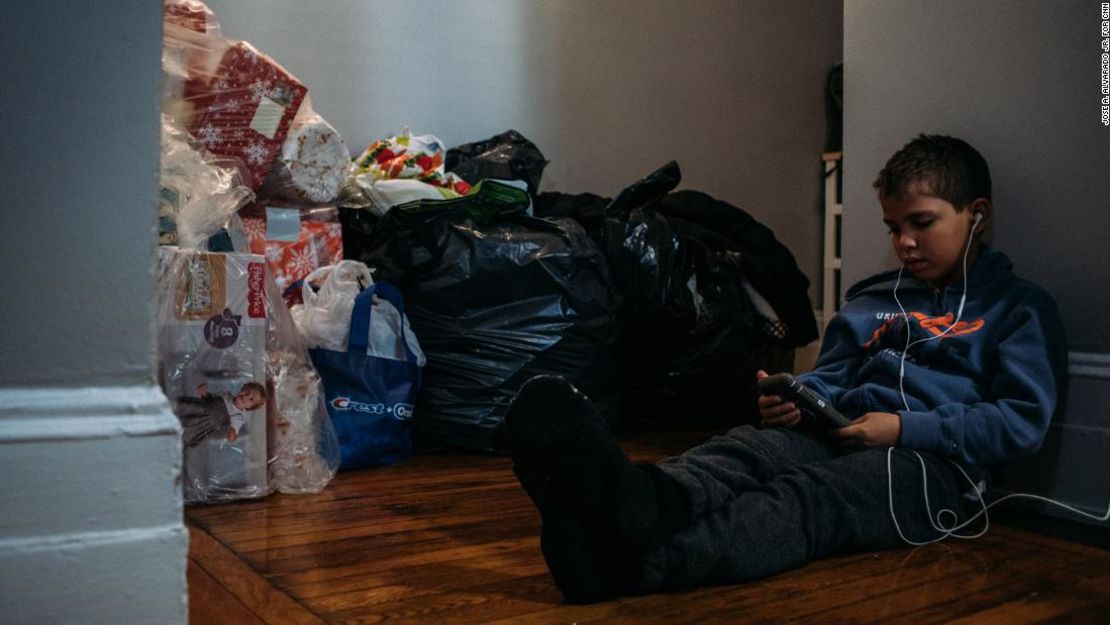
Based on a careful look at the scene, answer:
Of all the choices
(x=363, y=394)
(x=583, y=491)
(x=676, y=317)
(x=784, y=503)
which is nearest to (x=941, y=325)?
(x=784, y=503)

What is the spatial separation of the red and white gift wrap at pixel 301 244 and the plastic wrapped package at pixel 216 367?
42 centimetres

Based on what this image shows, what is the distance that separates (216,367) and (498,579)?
69cm

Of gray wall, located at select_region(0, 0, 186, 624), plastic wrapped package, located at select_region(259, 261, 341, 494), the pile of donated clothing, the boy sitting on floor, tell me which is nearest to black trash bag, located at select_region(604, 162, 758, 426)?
the pile of donated clothing

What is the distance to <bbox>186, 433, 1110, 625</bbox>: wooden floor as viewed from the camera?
0.98 metres

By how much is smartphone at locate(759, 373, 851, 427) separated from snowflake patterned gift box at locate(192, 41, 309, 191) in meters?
1.20

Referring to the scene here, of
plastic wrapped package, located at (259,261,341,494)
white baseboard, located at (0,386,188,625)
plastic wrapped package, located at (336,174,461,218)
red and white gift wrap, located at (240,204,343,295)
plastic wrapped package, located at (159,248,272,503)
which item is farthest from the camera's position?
plastic wrapped package, located at (336,174,461,218)

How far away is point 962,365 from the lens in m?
1.36

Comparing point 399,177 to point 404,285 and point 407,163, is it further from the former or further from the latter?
point 404,285

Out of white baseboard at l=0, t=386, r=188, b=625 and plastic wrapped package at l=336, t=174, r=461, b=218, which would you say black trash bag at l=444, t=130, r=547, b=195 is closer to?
plastic wrapped package at l=336, t=174, r=461, b=218

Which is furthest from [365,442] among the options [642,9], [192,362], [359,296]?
[642,9]

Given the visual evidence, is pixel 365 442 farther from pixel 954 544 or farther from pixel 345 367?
pixel 954 544

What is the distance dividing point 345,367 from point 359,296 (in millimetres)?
140

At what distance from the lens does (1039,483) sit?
145cm

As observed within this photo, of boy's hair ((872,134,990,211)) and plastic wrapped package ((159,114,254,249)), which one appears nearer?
boy's hair ((872,134,990,211))
